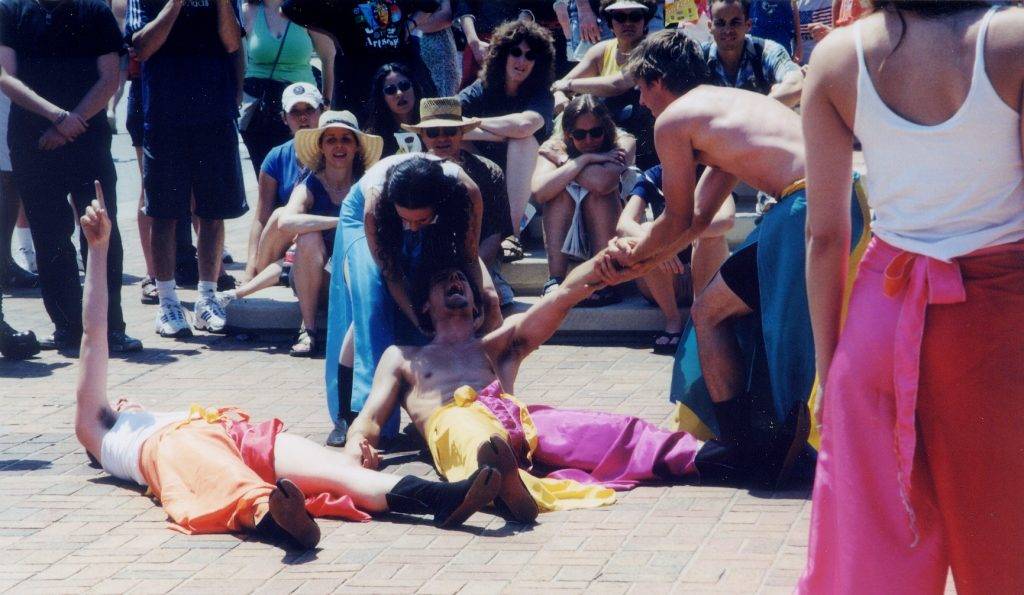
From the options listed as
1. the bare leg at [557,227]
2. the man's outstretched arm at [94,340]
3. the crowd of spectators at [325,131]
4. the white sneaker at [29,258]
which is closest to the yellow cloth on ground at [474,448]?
the man's outstretched arm at [94,340]

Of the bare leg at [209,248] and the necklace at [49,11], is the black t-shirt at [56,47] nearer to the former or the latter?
the necklace at [49,11]

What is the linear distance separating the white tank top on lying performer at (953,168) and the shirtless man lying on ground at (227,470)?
2.07 metres

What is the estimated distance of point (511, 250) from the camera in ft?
26.7

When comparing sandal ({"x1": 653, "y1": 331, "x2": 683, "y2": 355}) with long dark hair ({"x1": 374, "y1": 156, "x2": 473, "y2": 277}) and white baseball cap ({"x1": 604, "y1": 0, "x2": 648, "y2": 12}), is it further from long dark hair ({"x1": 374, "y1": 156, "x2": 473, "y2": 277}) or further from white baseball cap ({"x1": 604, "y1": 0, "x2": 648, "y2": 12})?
white baseball cap ({"x1": 604, "y1": 0, "x2": 648, "y2": 12})

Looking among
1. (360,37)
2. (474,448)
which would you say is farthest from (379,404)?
(360,37)

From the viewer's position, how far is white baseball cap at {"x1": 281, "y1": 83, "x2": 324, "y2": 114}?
8383 millimetres

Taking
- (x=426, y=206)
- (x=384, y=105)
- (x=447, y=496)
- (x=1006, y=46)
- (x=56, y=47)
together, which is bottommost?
(x=447, y=496)

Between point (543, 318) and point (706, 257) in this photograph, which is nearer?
point (543, 318)

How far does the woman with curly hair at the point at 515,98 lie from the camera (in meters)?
7.96

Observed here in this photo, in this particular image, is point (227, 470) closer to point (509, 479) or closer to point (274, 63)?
point (509, 479)

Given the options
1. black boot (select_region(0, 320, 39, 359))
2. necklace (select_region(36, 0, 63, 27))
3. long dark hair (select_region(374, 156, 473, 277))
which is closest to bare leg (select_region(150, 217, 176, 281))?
black boot (select_region(0, 320, 39, 359))

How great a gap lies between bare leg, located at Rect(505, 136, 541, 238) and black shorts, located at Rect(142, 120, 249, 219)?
1.60 meters

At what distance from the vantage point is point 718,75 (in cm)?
763

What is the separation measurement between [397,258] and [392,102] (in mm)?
2430
